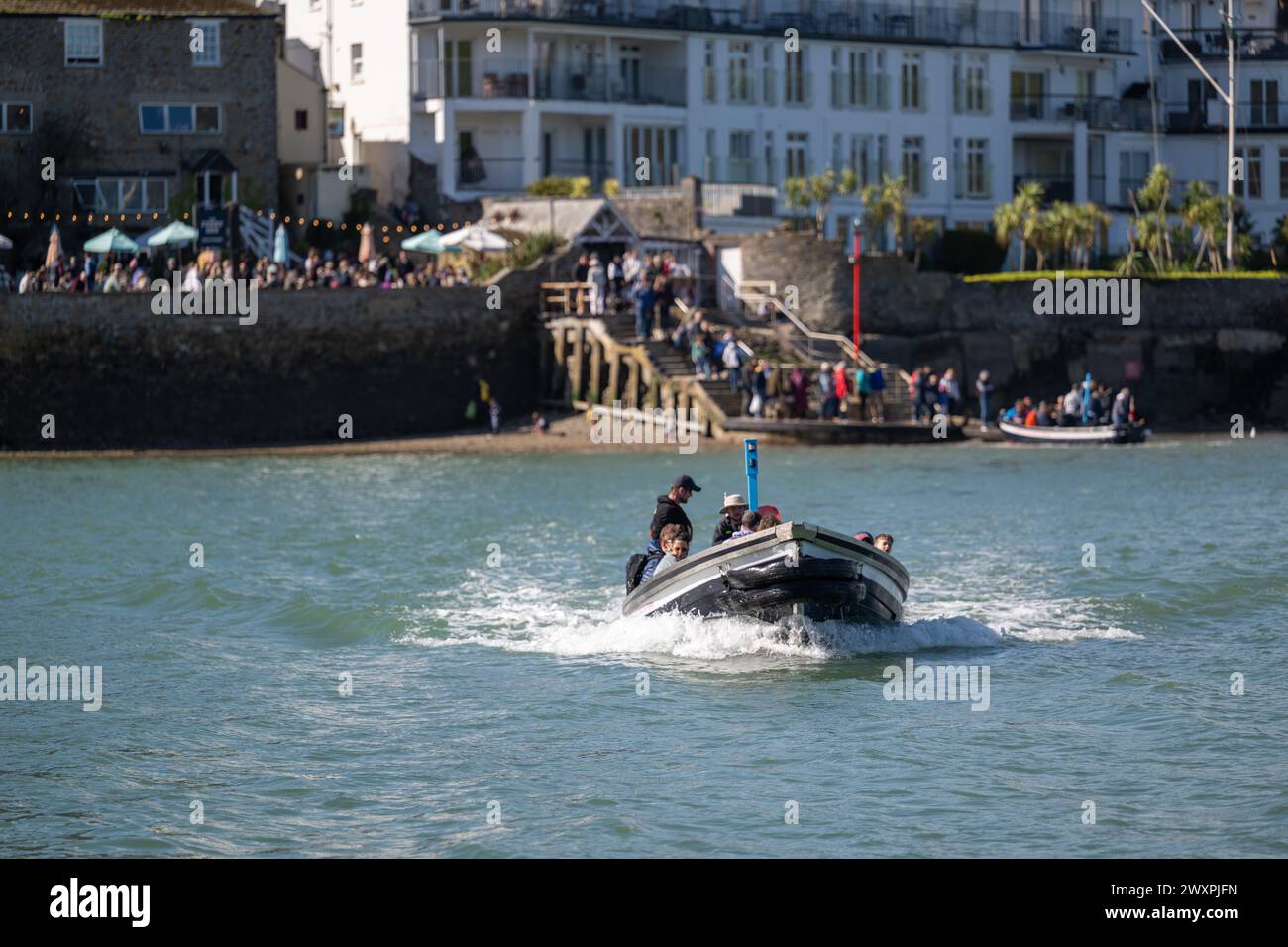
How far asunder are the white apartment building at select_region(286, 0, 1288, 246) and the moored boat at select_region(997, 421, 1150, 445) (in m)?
16.9

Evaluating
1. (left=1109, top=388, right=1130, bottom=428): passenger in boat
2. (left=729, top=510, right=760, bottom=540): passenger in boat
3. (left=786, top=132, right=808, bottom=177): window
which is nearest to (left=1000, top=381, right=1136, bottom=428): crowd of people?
(left=1109, top=388, right=1130, bottom=428): passenger in boat

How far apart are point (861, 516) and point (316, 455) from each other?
1951 centimetres

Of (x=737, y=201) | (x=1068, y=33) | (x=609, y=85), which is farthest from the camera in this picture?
(x=1068, y=33)

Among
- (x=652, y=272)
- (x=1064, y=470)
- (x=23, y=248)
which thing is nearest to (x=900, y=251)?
(x=652, y=272)

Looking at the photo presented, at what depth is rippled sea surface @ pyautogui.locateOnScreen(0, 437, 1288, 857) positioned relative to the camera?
66.6 feet

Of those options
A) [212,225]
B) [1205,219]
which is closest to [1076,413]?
[1205,219]

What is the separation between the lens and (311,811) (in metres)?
20.8

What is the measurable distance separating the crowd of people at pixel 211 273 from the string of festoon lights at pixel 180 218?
2.08m

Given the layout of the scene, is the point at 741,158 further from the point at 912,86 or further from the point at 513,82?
the point at 513,82

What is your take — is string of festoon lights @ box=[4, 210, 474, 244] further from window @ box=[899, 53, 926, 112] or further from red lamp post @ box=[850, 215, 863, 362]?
window @ box=[899, 53, 926, 112]

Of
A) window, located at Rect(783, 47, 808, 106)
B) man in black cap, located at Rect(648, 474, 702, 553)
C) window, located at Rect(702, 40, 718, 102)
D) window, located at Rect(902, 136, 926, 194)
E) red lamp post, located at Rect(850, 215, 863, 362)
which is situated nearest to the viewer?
man in black cap, located at Rect(648, 474, 702, 553)

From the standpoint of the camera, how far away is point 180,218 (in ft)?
219

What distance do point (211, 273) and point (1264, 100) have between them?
150 ft
